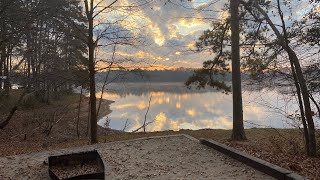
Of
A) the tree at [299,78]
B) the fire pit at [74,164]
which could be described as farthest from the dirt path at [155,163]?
the tree at [299,78]

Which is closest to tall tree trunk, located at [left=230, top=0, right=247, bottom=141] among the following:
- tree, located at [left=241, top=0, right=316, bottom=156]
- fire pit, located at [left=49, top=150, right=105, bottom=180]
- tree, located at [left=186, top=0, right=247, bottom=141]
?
tree, located at [left=186, top=0, right=247, bottom=141]

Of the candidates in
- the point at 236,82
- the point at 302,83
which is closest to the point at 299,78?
the point at 302,83

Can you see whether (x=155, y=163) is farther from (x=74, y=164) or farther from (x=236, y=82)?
(x=236, y=82)

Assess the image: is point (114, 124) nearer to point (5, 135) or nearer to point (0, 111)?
point (0, 111)

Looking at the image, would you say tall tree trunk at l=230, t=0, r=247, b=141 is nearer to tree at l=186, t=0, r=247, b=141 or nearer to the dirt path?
tree at l=186, t=0, r=247, b=141

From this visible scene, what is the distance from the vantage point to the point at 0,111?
76.3ft

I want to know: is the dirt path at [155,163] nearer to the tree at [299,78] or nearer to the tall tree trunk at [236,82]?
the tree at [299,78]

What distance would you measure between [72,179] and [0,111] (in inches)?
745

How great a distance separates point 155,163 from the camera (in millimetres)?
8953

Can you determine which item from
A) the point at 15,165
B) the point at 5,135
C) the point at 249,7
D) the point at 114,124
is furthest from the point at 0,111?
the point at 249,7

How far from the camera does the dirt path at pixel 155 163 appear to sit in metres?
7.89

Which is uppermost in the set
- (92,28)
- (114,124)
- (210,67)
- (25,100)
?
(92,28)

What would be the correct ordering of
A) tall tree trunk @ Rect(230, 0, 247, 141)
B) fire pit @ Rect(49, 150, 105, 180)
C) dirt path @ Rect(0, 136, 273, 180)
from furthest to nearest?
tall tree trunk @ Rect(230, 0, 247, 141), dirt path @ Rect(0, 136, 273, 180), fire pit @ Rect(49, 150, 105, 180)

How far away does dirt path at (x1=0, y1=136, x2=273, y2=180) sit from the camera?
25.9 ft
